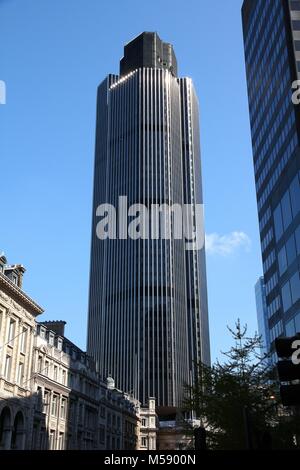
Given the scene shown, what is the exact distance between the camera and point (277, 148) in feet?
221

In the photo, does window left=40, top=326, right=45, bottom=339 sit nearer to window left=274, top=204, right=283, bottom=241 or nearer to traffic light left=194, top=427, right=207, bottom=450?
window left=274, top=204, right=283, bottom=241

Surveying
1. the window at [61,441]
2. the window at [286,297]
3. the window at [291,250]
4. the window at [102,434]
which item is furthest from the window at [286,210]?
the window at [102,434]

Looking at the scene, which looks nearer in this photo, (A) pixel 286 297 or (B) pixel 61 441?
(A) pixel 286 297

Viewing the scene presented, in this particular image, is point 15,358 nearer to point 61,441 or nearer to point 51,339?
point 51,339

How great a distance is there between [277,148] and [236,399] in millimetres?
41569

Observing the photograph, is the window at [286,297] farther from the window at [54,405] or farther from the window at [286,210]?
the window at [54,405]

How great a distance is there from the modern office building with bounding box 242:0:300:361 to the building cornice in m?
27.0

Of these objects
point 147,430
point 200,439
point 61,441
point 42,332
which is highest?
point 42,332

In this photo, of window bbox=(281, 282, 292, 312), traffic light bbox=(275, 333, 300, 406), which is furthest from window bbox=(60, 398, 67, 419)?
traffic light bbox=(275, 333, 300, 406)

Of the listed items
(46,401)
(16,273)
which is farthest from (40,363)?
(16,273)

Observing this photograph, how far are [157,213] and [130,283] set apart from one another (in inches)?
1077

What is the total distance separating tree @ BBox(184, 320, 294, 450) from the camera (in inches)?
1267

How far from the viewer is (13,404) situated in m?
50.7

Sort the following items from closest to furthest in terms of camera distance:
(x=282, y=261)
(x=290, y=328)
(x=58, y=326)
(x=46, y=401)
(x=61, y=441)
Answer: (x=290, y=328), (x=46, y=401), (x=282, y=261), (x=61, y=441), (x=58, y=326)
